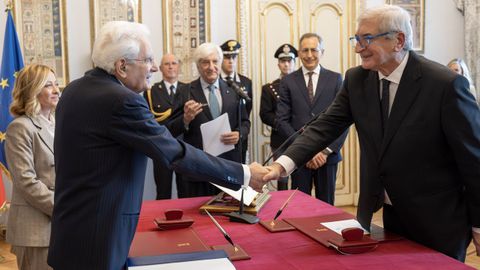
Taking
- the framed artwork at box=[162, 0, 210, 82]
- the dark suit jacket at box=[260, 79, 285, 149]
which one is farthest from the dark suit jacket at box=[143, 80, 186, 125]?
the dark suit jacket at box=[260, 79, 285, 149]

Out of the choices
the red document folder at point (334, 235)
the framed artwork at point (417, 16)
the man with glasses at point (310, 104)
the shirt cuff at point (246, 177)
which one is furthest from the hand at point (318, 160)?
the framed artwork at point (417, 16)

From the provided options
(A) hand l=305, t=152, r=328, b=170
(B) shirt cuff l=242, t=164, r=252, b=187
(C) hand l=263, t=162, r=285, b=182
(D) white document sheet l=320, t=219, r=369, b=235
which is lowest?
(A) hand l=305, t=152, r=328, b=170

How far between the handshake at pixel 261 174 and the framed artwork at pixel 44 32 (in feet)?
11.1

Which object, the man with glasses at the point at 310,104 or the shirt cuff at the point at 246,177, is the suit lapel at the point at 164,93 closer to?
the man with glasses at the point at 310,104

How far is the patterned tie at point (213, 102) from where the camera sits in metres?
3.99

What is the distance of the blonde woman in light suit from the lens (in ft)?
9.01

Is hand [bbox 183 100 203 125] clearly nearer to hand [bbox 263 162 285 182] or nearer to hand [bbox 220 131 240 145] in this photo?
hand [bbox 220 131 240 145]

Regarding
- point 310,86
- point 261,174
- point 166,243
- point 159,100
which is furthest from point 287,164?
point 159,100

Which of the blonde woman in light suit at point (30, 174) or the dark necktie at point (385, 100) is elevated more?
the dark necktie at point (385, 100)

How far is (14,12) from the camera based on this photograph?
519 centimetres

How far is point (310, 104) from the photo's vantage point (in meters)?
4.45

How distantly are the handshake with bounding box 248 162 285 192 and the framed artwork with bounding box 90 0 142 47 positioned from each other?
3.39m

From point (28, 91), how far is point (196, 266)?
1620 millimetres

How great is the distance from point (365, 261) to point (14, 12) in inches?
178
